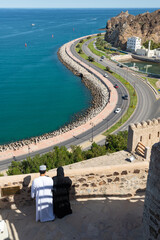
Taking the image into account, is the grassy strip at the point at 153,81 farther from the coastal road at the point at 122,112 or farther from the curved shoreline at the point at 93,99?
the curved shoreline at the point at 93,99

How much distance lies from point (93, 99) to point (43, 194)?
60.4 m

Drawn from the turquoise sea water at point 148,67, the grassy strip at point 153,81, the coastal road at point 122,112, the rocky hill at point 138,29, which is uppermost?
the rocky hill at point 138,29

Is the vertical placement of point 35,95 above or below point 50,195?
below

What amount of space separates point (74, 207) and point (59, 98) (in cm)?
6250

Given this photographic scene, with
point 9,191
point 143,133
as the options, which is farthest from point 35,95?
point 9,191

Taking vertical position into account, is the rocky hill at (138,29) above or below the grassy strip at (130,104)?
above

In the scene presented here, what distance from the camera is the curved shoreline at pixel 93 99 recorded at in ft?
153

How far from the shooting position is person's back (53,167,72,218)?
29.5ft

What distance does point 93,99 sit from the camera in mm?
68312

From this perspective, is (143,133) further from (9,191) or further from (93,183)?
(9,191)

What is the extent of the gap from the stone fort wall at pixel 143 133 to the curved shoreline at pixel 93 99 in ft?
94.9

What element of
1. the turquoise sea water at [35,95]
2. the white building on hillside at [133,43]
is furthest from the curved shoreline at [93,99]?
the white building on hillside at [133,43]

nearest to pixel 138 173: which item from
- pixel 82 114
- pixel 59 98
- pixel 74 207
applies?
pixel 74 207

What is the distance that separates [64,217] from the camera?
9.39 m
